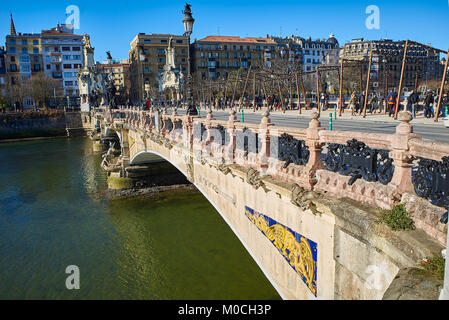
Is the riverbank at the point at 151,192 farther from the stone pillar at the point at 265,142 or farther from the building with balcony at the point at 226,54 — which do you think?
the building with balcony at the point at 226,54

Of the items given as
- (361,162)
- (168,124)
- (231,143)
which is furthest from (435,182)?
(168,124)

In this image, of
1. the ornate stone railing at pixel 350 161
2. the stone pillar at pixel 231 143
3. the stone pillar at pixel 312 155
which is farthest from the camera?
the stone pillar at pixel 231 143

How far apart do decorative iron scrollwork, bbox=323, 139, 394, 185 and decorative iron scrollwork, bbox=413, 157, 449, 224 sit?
0.58 metres

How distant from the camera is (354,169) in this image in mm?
5688

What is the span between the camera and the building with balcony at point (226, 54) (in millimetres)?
89812

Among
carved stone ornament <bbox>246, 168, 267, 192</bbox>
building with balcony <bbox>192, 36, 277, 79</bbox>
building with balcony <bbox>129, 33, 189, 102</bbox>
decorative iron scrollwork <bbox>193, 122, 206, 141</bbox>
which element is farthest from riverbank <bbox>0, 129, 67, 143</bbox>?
carved stone ornament <bbox>246, 168, 267, 192</bbox>

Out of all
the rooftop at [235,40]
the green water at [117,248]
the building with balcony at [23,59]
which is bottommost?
the green water at [117,248]

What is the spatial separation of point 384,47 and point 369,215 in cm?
9230

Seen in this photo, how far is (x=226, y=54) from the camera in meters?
92.1

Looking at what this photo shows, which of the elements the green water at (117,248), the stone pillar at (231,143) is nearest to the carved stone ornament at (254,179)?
the stone pillar at (231,143)

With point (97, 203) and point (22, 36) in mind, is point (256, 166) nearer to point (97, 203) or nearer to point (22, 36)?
point (97, 203)

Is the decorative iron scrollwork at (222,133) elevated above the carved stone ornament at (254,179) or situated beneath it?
elevated above
